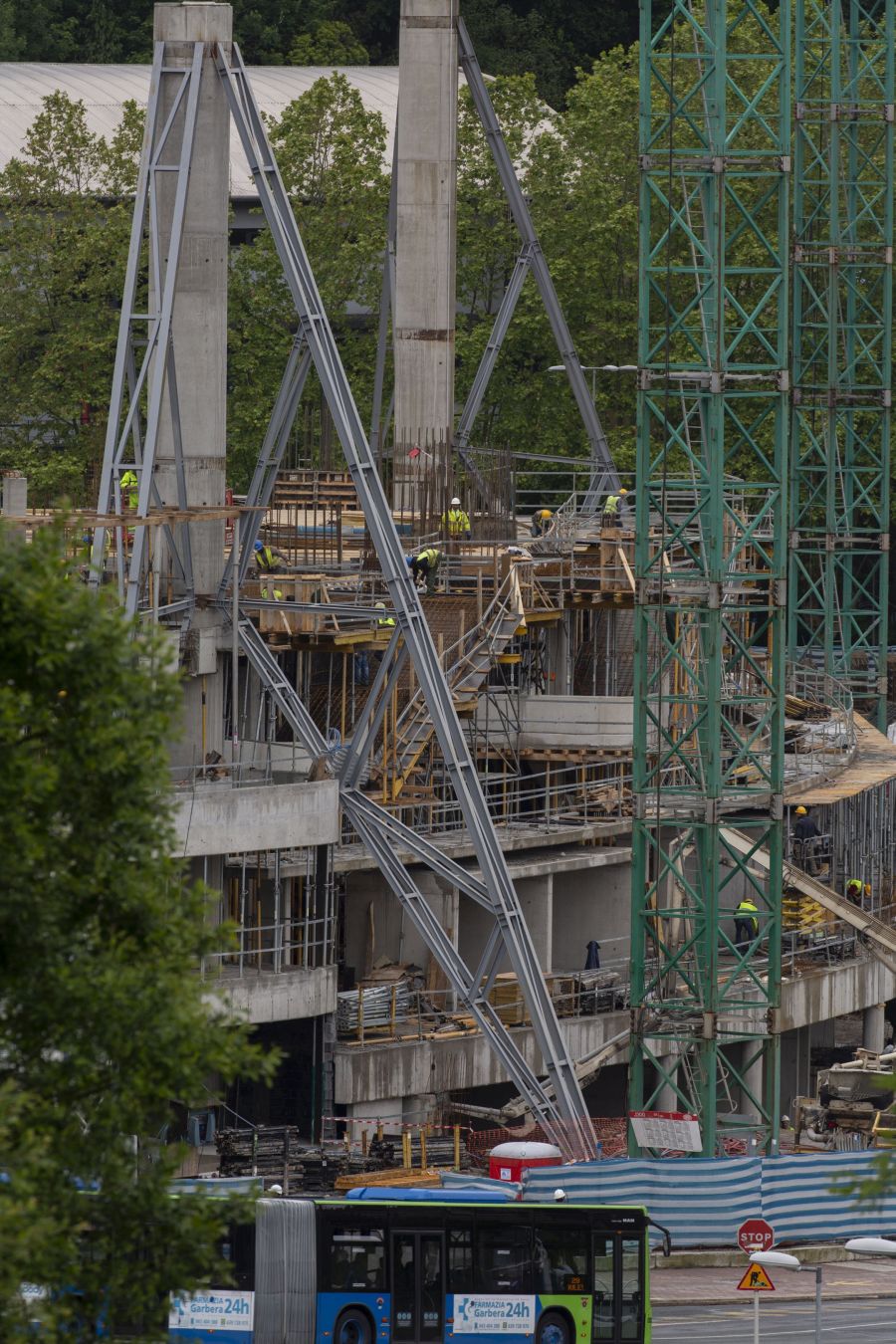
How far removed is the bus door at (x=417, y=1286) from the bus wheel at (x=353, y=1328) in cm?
33

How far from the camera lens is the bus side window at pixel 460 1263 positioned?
37219mm

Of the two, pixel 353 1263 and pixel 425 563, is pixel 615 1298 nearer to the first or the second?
pixel 353 1263

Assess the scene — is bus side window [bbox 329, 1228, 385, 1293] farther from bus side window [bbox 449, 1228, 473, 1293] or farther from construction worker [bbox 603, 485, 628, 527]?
construction worker [bbox 603, 485, 628, 527]

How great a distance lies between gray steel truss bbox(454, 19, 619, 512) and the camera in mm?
72625

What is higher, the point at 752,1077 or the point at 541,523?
the point at 541,523

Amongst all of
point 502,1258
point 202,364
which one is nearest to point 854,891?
point 202,364

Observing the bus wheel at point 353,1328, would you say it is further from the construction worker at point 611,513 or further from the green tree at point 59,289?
the green tree at point 59,289

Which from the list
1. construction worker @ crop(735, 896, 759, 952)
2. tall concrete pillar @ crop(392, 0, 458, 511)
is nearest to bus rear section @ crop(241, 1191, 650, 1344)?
construction worker @ crop(735, 896, 759, 952)

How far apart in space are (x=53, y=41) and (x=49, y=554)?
103125mm

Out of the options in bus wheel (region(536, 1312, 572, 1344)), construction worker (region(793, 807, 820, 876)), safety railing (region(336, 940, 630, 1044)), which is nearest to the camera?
bus wheel (region(536, 1312, 572, 1344))

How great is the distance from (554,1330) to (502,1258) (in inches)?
46.4

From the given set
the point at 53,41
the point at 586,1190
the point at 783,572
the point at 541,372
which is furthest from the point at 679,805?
the point at 53,41

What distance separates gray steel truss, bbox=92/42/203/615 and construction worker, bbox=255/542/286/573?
194 inches

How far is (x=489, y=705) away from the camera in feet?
213
